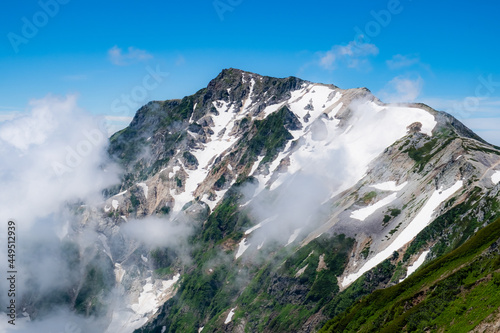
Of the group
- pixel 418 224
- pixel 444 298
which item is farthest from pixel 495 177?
pixel 444 298


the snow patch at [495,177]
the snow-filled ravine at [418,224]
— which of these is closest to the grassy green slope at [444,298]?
the snow-filled ravine at [418,224]

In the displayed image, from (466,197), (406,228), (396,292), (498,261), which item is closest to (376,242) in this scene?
(406,228)

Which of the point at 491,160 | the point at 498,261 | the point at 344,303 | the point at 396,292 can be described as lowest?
the point at 344,303

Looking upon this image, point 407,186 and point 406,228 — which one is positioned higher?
point 407,186

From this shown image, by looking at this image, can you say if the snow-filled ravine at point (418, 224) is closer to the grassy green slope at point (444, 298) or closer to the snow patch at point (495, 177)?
the snow patch at point (495, 177)

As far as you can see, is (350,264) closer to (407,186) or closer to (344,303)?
(344,303)

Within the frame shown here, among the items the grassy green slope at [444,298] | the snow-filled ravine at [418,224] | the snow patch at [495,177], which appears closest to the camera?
the grassy green slope at [444,298]

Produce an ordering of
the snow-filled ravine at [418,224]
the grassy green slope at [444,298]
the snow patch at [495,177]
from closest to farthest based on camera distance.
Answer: the grassy green slope at [444,298] → the snow patch at [495,177] → the snow-filled ravine at [418,224]

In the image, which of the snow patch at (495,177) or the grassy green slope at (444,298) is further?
the snow patch at (495,177)
